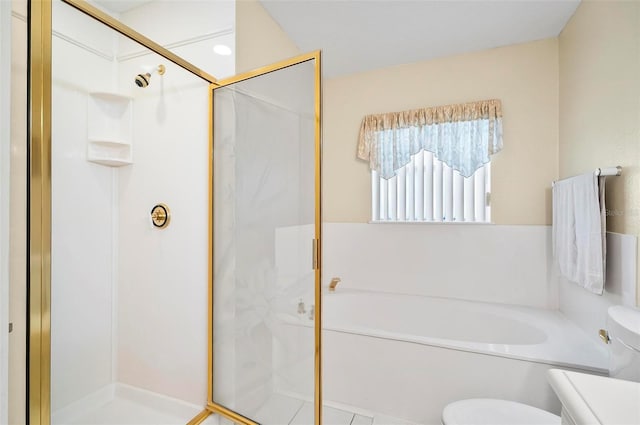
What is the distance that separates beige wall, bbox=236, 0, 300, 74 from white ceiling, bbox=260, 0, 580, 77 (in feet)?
0.28

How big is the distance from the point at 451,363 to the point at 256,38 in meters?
2.21

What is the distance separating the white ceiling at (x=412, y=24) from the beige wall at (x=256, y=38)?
84 mm

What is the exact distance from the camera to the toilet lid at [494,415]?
46.4 inches

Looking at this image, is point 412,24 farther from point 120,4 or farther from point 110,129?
point 110,129

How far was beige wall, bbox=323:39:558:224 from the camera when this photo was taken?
7.48ft

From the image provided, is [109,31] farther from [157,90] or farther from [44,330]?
[44,330]

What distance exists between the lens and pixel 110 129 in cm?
116

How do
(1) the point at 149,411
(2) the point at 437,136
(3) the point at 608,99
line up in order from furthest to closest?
(2) the point at 437,136
(3) the point at 608,99
(1) the point at 149,411

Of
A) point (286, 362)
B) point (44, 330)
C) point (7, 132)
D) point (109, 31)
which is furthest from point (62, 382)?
point (109, 31)

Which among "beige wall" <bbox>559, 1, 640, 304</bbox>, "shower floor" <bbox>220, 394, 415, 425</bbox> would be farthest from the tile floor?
"beige wall" <bbox>559, 1, 640, 304</bbox>

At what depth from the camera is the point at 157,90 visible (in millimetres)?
1471

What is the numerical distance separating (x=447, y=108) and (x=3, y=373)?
285cm

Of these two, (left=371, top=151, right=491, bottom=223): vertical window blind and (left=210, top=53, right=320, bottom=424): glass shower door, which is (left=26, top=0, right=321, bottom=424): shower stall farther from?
(left=371, top=151, right=491, bottom=223): vertical window blind

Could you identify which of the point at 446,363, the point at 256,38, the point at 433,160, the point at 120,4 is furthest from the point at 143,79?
the point at 433,160
